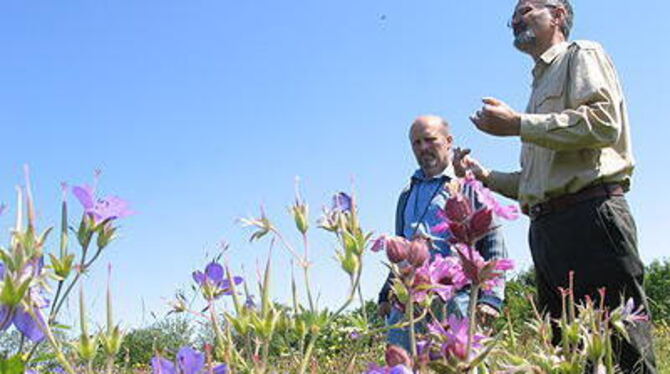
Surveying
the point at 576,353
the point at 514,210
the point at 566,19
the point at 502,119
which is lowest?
the point at 576,353

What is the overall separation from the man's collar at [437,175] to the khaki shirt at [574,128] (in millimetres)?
263

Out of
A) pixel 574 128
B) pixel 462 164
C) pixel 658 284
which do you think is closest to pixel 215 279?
pixel 462 164

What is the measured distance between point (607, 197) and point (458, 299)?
57 cm

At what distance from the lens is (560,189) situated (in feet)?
7.93

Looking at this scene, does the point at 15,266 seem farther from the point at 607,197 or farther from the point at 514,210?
the point at 607,197

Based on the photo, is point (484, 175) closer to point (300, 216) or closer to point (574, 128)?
point (574, 128)

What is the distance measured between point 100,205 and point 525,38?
2.19 metres

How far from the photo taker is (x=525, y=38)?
8.82 ft

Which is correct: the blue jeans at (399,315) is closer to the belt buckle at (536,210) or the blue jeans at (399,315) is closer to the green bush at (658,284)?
the belt buckle at (536,210)

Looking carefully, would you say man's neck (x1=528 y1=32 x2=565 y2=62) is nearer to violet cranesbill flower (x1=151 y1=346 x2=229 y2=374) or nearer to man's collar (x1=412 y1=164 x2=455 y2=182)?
man's collar (x1=412 y1=164 x2=455 y2=182)

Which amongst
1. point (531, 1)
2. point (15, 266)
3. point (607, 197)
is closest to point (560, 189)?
point (607, 197)

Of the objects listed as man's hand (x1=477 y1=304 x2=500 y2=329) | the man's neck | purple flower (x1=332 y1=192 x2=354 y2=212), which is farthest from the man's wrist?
purple flower (x1=332 y1=192 x2=354 y2=212)

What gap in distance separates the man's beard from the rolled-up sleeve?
247 mm

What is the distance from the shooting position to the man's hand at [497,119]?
2.14 m
